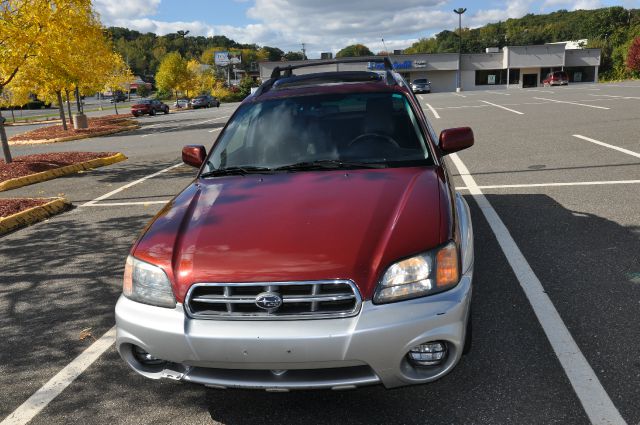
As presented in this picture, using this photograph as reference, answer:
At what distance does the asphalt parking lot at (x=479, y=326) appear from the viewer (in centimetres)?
268

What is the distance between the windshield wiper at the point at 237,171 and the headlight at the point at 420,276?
1.39 meters

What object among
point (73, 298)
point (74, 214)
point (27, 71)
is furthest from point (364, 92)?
point (27, 71)

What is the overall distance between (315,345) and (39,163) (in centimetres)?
1124

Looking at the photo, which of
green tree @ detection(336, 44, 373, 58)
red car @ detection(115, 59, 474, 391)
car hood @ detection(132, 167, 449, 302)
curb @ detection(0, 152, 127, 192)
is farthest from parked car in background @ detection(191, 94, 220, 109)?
green tree @ detection(336, 44, 373, 58)

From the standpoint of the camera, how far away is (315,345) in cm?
225

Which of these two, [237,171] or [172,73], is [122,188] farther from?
[172,73]

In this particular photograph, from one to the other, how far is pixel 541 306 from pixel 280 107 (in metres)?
2.45

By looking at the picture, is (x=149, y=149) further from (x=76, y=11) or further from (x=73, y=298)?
(x=73, y=298)

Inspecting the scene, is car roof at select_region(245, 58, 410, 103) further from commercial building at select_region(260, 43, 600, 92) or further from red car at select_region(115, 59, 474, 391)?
commercial building at select_region(260, 43, 600, 92)

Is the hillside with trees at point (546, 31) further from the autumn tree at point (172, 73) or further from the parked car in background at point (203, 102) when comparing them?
the autumn tree at point (172, 73)

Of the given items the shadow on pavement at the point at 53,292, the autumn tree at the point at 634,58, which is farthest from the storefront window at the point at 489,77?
the shadow on pavement at the point at 53,292

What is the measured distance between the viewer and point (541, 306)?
3.64 metres

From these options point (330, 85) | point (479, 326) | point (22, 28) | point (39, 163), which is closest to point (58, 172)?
point (39, 163)

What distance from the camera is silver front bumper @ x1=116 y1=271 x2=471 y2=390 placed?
2.26 m
